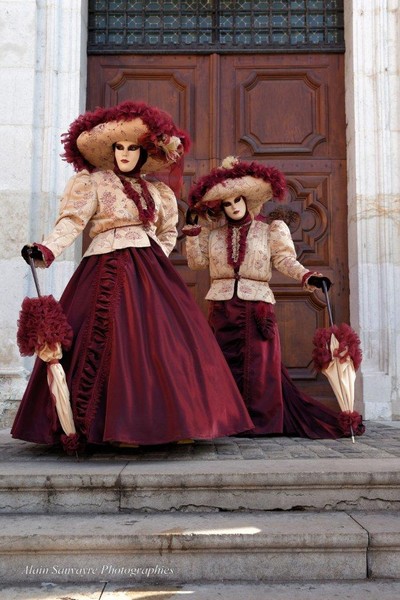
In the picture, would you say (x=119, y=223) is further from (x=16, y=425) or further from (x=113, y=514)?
(x=113, y=514)

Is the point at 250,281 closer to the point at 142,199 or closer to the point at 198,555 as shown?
the point at 142,199

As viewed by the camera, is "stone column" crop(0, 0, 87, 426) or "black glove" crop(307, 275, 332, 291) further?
"stone column" crop(0, 0, 87, 426)

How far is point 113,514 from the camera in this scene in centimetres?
256

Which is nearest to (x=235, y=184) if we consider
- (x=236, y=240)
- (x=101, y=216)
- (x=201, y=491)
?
(x=236, y=240)

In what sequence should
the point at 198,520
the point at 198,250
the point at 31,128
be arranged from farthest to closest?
the point at 31,128 < the point at 198,250 < the point at 198,520

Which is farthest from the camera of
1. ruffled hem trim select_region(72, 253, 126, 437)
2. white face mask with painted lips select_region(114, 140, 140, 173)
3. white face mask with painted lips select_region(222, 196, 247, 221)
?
white face mask with painted lips select_region(222, 196, 247, 221)

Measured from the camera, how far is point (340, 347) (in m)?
3.81

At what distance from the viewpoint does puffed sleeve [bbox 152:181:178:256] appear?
3.82 meters

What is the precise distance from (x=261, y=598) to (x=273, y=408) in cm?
224

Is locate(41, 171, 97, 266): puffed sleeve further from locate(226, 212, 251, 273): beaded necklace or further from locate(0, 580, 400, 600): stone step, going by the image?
locate(0, 580, 400, 600): stone step

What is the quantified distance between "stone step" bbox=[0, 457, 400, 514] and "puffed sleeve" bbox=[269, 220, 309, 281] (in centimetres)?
191

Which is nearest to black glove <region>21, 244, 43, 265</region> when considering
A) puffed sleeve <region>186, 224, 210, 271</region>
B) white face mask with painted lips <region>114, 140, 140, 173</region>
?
white face mask with painted lips <region>114, 140, 140, 173</region>

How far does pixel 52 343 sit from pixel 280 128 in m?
3.52

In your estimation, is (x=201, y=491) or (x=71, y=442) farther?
(x=71, y=442)
